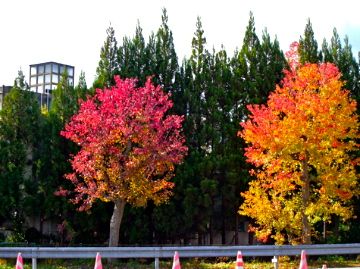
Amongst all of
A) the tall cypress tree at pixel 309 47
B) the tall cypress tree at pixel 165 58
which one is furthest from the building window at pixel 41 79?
the tall cypress tree at pixel 309 47

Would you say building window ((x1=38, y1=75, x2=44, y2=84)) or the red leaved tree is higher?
building window ((x1=38, y1=75, x2=44, y2=84))

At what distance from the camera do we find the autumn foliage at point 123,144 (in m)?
20.8

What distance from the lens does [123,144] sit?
70.6 ft

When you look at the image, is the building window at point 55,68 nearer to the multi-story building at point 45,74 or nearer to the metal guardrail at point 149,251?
the multi-story building at point 45,74

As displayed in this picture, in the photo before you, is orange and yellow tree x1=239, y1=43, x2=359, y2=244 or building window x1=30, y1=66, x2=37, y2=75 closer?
orange and yellow tree x1=239, y1=43, x2=359, y2=244

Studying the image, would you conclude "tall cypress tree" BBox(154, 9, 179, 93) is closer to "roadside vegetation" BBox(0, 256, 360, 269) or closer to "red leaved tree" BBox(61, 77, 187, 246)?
"red leaved tree" BBox(61, 77, 187, 246)

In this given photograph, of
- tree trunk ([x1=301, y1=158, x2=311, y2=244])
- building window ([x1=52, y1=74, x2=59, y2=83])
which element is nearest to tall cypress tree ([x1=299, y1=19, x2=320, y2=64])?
tree trunk ([x1=301, y1=158, x2=311, y2=244])

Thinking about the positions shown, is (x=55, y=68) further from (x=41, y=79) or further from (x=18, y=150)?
(x=18, y=150)

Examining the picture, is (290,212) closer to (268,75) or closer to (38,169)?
(268,75)

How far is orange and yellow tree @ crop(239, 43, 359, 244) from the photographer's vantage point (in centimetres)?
2027

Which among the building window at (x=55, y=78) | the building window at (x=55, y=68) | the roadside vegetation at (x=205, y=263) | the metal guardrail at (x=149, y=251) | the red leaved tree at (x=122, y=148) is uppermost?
the building window at (x=55, y=68)

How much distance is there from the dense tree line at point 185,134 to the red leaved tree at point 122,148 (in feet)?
10.7

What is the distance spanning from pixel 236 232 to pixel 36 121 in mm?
11385

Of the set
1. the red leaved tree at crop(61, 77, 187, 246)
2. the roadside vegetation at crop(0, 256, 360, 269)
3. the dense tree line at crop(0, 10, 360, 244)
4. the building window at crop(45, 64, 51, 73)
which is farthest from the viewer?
the building window at crop(45, 64, 51, 73)
